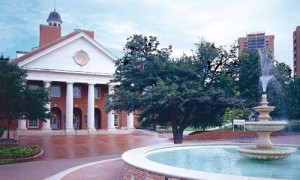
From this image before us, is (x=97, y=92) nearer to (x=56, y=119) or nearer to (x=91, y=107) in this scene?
(x=91, y=107)

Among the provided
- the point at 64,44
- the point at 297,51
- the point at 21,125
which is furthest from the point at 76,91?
the point at 297,51

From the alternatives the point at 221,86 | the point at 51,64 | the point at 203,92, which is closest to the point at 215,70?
the point at 221,86

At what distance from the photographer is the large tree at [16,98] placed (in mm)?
25164

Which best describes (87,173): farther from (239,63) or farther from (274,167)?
(239,63)

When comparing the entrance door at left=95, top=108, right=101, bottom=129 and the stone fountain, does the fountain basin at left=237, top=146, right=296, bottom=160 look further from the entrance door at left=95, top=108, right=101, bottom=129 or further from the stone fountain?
the entrance door at left=95, top=108, right=101, bottom=129

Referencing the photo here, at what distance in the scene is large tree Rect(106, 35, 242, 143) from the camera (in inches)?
793

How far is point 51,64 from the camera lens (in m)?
45.8

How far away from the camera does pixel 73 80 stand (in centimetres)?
4691

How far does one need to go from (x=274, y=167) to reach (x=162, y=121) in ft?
39.6

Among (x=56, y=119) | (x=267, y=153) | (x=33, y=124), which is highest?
(x=267, y=153)

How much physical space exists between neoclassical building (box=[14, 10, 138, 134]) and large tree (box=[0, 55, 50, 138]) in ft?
55.4

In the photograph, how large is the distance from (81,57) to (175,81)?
98.5 feet

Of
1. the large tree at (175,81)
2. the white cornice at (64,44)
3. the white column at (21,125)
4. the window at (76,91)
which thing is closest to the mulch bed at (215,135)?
the large tree at (175,81)

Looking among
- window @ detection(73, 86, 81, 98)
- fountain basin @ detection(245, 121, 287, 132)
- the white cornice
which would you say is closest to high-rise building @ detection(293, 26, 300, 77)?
the white cornice
